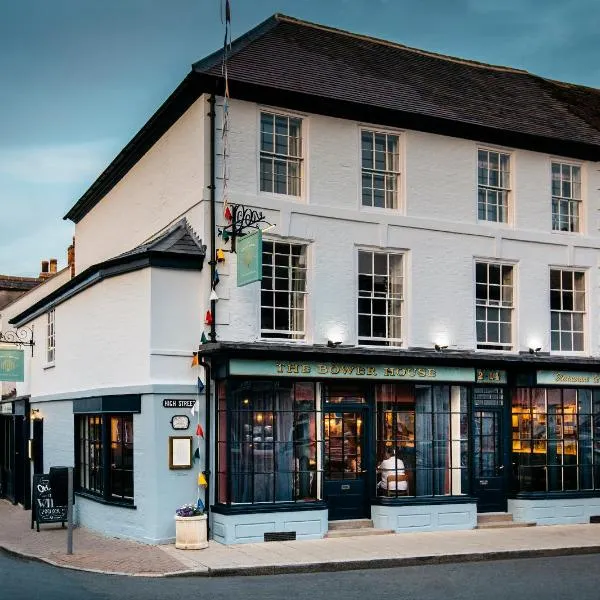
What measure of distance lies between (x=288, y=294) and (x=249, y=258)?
1825 millimetres

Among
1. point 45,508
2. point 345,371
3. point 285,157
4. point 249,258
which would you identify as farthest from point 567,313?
point 45,508

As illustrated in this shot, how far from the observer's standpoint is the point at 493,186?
1984 cm

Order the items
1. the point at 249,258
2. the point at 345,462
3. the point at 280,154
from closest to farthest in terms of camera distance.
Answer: the point at 249,258 → the point at 345,462 → the point at 280,154

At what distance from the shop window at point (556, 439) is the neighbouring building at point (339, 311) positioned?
0.05m

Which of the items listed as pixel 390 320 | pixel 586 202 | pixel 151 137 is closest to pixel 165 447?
pixel 390 320

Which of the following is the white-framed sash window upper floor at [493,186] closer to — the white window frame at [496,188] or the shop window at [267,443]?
the white window frame at [496,188]

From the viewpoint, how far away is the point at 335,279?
703 inches

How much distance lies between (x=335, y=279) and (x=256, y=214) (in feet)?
6.72

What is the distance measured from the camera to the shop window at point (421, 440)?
17.8m

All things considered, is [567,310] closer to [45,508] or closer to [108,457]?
[108,457]

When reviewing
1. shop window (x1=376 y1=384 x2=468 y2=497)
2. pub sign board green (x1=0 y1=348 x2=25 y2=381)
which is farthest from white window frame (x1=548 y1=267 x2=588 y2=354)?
pub sign board green (x1=0 y1=348 x2=25 y2=381)

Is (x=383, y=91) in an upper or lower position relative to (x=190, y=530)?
upper

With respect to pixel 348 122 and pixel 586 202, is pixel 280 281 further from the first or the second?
pixel 586 202

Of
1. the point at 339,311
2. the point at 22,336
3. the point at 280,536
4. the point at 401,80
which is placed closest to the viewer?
the point at 280,536
